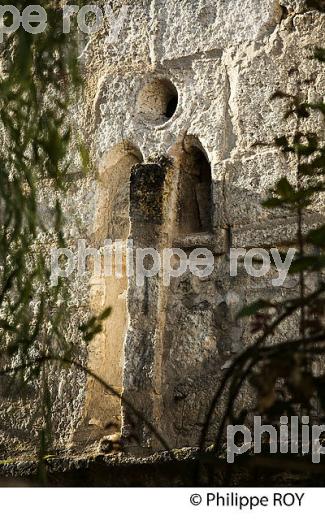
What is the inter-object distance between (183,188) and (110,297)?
703 mm

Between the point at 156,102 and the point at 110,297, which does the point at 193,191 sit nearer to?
the point at 156,102

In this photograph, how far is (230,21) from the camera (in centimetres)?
557

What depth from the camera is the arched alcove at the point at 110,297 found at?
5.70m

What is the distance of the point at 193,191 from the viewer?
5676mm

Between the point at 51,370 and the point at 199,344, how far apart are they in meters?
0.93

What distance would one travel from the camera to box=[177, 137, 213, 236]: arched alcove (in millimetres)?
5609

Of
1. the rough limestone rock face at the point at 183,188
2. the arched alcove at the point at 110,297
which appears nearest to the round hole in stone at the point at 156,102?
the rough limestone rock face at the point at 183,188

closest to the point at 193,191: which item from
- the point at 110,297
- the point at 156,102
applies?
the point at 156,102

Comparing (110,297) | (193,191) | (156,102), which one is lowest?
(110,297)

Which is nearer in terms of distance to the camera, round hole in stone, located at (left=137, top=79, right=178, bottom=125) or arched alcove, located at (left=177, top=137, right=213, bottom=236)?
arched alcove, located at (left=177, top=137, right=213, bottom=236)

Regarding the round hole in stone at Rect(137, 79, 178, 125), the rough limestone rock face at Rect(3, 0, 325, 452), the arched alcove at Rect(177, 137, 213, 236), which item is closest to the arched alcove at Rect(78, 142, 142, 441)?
the rough limestone rock face at Rect(3, 0, 325, 452)

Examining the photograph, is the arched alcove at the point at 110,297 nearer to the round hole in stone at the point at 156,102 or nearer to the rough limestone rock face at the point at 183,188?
the rough limestone rock face at the point at 183,188

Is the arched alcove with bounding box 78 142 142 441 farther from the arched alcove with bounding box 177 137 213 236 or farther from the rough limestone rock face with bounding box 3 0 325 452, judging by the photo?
the arched alcove with bounding box 177 137 213 236

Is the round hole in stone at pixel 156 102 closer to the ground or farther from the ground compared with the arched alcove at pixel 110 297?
farther from the ground
